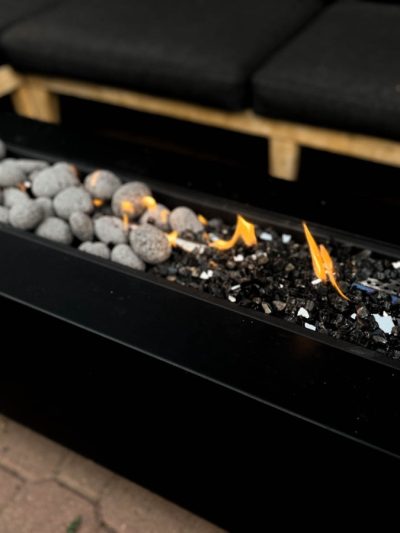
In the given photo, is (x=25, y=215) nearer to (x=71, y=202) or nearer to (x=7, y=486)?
(x=71, y=202)

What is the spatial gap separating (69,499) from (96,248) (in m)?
0.57

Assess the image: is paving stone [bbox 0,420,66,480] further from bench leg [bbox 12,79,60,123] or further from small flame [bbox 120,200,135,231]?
bench leg [bbox 12,79,60,123]

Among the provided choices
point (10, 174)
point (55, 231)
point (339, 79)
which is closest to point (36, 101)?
point (10, 174)

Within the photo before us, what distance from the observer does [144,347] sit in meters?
0.92

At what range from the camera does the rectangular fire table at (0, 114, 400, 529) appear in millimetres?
841

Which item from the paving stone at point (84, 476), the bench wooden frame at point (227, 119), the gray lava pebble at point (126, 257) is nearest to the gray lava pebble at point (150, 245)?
the gray lava pebble at point (126, 257)

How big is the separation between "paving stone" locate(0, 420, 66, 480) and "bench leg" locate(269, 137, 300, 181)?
Result: 1075mm

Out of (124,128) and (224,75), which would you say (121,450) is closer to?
(224,75)

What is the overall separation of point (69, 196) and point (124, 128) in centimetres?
116

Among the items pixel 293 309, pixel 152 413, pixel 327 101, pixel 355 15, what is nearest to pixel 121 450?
pixel 152 413

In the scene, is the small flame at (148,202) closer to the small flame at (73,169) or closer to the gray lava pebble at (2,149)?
the small flame at (73,169)

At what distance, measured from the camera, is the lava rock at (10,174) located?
1.44m

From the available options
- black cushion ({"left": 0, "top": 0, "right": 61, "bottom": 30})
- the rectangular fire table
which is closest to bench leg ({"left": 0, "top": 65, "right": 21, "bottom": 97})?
black cushion ({"left": 0, "top": 0, "right": 61, "bottom": 30})

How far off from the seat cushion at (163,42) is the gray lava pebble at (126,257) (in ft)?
2.40
